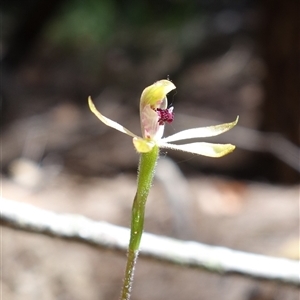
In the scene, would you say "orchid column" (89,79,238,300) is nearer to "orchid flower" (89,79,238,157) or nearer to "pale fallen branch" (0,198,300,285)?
"orchid flower" (89,79,238,157)

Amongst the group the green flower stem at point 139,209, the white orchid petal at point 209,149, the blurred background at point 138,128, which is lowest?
the green flower stem at point 139,209

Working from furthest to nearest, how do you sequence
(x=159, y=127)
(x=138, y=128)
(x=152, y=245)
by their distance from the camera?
(x=138, y=128), (x=152, y=245), (x=159, y=127)

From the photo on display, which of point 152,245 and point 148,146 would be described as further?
point 152,245

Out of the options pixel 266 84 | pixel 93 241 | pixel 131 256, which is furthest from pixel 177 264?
pixel 266 84

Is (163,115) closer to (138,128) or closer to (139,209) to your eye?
(139,209)

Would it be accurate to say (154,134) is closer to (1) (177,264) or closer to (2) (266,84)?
(1) (177,264)

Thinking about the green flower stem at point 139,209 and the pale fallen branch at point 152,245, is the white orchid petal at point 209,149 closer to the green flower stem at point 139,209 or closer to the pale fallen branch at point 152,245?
the green flower stem at point 139,209

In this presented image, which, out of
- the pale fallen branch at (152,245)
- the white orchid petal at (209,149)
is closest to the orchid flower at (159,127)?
the white orchid petal at (209,149)

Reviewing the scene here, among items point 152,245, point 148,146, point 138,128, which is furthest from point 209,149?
point 138,128
